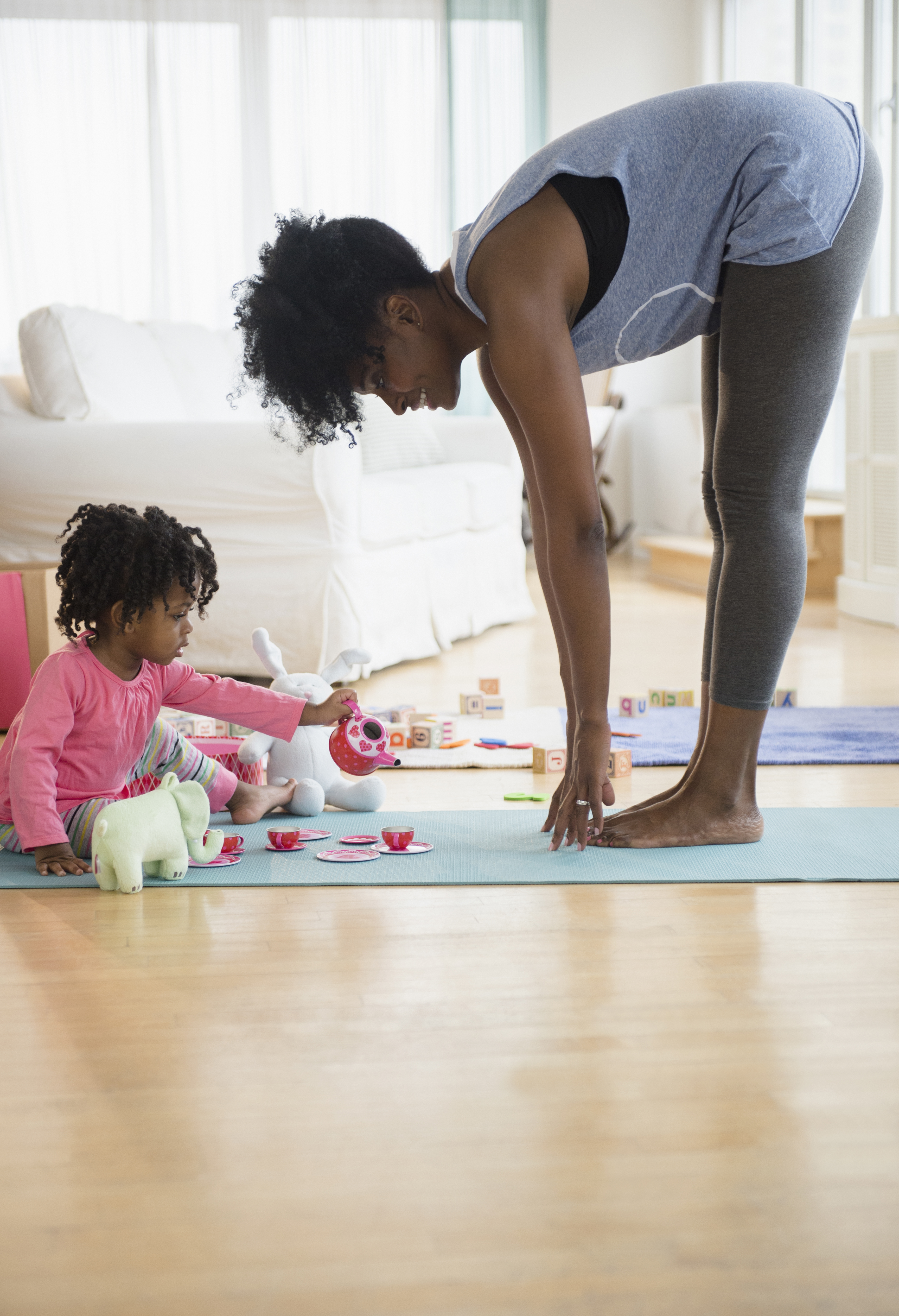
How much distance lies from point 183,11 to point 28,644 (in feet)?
13.8

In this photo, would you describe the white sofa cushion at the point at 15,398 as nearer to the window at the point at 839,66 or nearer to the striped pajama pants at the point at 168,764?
the striped pajama pants at the point at 168,764

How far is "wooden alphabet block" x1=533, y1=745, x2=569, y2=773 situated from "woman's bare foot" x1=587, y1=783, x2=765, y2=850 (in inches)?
17.9

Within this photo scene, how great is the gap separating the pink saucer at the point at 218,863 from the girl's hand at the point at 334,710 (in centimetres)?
24

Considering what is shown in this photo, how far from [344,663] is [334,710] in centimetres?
16

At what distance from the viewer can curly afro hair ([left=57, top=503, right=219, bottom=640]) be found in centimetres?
160

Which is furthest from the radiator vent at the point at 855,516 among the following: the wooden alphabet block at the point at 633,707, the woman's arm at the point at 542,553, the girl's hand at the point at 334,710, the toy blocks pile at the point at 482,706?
the girl's hand at the point at 334,710

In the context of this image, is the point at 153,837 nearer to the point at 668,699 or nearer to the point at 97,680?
the point at 97,680

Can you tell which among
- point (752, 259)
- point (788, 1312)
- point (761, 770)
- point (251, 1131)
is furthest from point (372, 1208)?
point (761, 770)

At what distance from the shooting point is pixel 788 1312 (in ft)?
2.11

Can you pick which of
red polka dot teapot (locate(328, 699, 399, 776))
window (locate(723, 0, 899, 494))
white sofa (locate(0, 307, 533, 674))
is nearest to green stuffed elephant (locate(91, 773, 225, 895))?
red polka dot teapot (locate(328, 699, 399, 776))

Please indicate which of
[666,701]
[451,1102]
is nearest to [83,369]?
[666,701]

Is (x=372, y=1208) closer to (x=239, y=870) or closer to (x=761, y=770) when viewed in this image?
(x=239, y=870)

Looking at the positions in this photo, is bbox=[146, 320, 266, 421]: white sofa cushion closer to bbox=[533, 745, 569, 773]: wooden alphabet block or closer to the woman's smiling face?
bbox=[533, 745, 569, 773]: wooden alphabet block

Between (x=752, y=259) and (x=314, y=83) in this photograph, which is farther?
(x=314, y=83)
